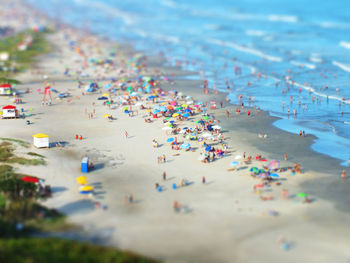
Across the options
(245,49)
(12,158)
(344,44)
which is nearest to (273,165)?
(12,158)

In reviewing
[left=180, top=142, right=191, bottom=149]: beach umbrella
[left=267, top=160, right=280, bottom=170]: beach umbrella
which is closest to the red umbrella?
[left=180, top=142, right=191, bottom=149]: beach umbrella

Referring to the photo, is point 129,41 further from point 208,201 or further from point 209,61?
point 208,201

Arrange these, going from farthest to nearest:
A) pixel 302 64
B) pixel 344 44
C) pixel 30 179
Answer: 1. pixel 344 44
2. pixel 302 64
3. pixel 30 179

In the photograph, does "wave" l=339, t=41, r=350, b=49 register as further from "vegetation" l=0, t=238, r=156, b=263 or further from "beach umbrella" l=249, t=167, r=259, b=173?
"vegetation" l=0, t=238, r=156, b=263

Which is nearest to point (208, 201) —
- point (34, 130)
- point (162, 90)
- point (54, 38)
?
point (34, 130)

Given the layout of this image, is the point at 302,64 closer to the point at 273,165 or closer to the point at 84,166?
the point at 273,165

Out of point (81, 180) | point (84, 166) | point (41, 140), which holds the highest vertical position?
point (41, 140)

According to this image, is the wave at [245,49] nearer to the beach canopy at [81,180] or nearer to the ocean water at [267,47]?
the ocean water at [267,47]
